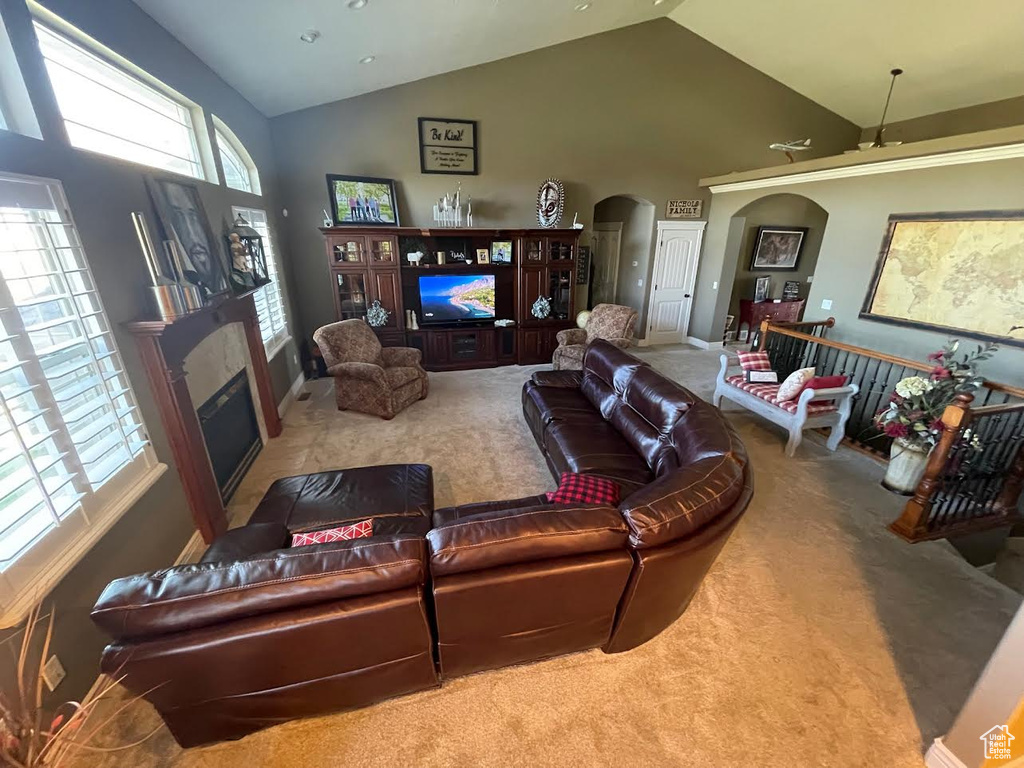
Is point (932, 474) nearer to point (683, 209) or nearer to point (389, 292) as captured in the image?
point (683, 209)

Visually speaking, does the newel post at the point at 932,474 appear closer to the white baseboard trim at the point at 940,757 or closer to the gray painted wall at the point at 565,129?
the white baseboard trim at the point at 940,757

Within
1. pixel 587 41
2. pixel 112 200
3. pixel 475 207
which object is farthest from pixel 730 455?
pixel 587 41

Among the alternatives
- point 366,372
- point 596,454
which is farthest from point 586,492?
point 366,372

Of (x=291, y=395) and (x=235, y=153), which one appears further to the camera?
(x=291, y=395)

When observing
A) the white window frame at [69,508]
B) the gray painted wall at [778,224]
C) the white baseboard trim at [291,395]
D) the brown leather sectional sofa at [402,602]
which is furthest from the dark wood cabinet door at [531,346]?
the white window frame at [69,508]

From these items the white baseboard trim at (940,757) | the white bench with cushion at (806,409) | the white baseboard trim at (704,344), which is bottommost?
the white baseboard trim at (940,757)

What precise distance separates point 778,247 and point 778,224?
399 mm

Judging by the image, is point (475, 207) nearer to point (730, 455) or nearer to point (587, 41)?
point (587, 41)

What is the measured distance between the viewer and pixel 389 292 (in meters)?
5.24

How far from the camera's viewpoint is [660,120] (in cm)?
588

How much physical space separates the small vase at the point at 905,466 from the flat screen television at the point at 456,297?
451 centimetres

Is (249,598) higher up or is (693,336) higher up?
(249,598)

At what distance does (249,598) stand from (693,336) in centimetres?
734

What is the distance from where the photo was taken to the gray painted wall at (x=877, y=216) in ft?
12.1
